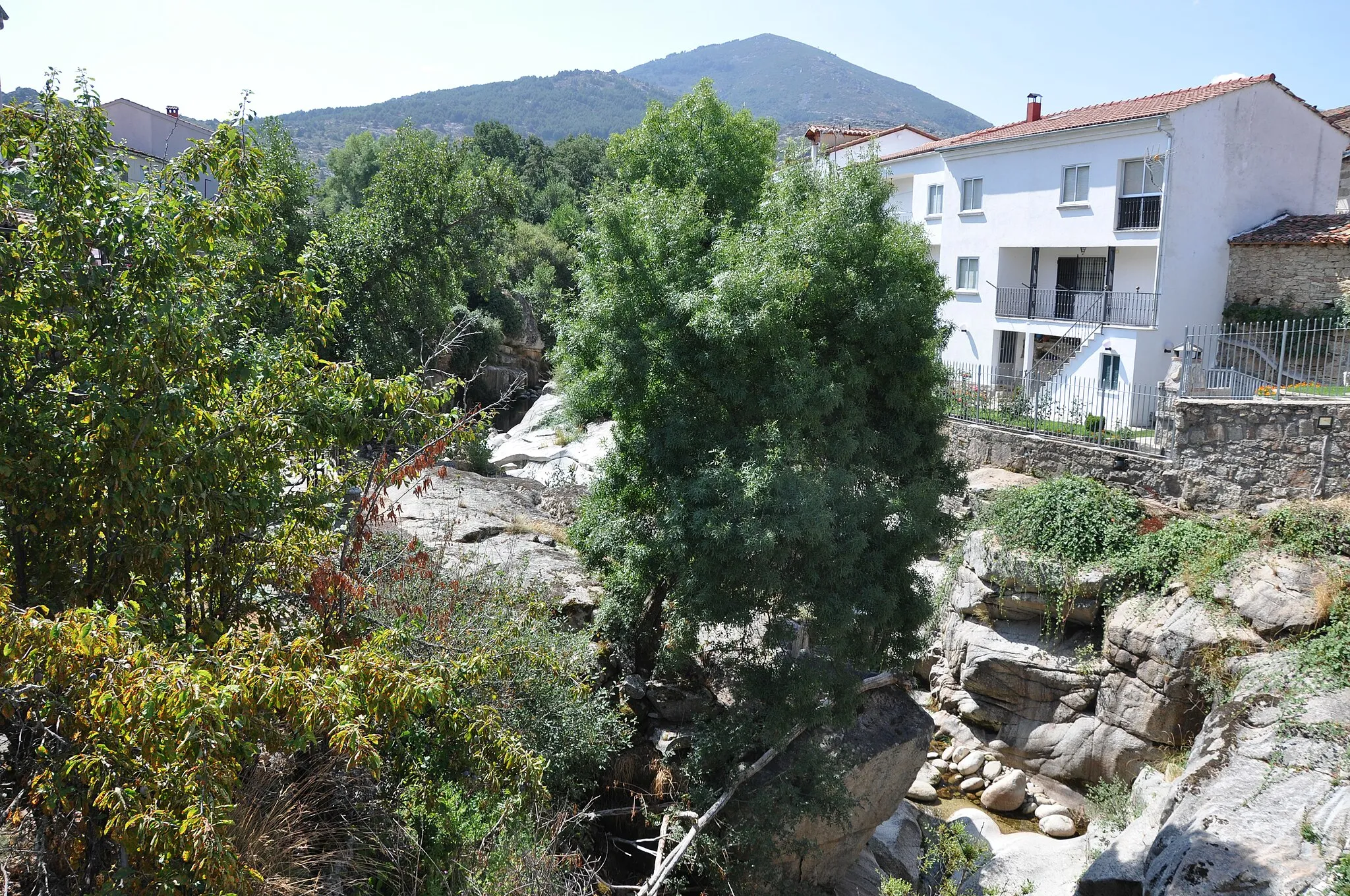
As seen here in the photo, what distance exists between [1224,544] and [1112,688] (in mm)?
3063

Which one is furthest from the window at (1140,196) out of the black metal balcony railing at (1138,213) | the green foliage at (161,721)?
the green foliage at (161,721)

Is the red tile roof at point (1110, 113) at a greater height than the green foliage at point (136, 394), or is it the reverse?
the red tile roof at point (1110, 113)

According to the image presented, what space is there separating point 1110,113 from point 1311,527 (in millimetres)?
14160

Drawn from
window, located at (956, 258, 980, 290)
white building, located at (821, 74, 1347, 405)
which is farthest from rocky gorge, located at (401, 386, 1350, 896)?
window, located at (956, 258, 980, 290)

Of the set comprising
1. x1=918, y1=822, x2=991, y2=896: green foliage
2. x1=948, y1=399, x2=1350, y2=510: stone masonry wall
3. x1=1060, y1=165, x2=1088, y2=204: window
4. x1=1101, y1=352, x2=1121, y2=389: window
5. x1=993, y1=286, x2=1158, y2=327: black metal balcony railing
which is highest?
x1=1060, y1=165, x2=1088, y2=204: window

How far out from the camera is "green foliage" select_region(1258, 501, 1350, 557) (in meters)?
14.3

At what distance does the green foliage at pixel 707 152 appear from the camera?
13.4 meters

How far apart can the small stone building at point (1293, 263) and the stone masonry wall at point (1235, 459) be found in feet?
18.7

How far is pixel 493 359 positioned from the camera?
112ft

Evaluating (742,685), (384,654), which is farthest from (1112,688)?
(384,654)

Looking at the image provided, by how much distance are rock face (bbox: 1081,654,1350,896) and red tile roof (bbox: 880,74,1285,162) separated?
15.3m

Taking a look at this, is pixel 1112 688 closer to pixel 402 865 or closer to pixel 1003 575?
pixel 1003 575

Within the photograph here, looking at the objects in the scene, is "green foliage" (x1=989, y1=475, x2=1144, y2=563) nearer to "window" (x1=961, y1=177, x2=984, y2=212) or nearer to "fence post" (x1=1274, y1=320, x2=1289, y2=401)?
"fence post" (x1=1274, y1=320, x2=1289, y2=401)

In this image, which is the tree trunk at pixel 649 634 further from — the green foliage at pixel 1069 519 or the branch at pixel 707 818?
the green foliage at pixel 1069 519
